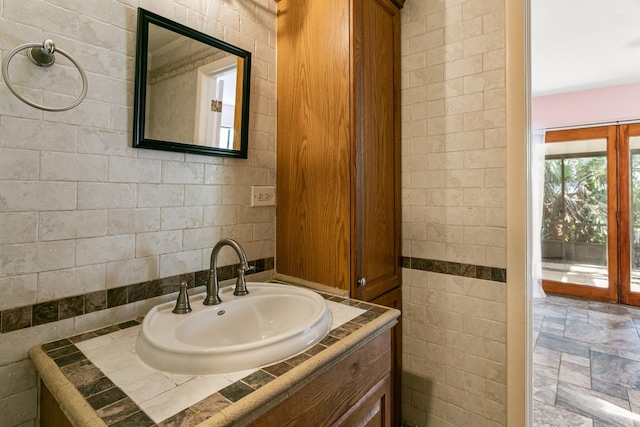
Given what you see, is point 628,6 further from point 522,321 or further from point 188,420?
point 188,420

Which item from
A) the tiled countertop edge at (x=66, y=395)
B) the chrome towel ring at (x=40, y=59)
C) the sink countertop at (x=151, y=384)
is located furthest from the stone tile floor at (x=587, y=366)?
the chrome towel ring at (x=40, y=59)

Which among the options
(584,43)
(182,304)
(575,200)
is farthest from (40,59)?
(575,200)

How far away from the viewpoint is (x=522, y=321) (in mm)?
1353

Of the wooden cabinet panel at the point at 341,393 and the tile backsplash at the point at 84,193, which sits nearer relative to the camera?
the wooden cabinet panel at the point at 341,393

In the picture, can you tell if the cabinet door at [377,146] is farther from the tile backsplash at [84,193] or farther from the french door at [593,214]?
the french door at [593,214]

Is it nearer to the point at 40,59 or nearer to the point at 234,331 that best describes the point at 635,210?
the point at 234,331

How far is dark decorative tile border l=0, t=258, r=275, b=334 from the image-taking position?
0.84 metres

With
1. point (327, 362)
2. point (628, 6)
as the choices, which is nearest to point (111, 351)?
point (327, 362)

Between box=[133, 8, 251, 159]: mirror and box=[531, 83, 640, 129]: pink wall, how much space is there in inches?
171

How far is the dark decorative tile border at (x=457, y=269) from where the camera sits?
4.66ft

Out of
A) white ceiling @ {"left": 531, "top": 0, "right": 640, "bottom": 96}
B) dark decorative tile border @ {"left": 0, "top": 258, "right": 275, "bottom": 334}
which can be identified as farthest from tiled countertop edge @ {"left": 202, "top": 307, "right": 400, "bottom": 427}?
white ceiling @ {"left": 531, "top": 0, "right": 640, "bottom": 96}

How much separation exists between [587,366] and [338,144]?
2602 millimetres

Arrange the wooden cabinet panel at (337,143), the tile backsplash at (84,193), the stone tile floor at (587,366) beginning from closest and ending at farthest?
the tile backsplash at (84,193)
the wooden cabinet panel at (337,143)
the stone tile floor at (587,366)

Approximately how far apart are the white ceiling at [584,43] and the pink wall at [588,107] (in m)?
0.11
